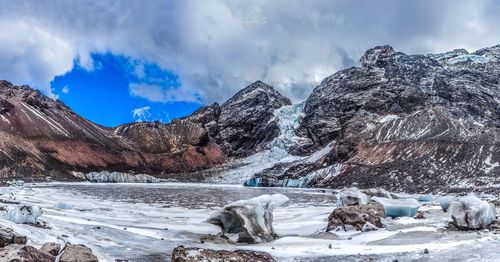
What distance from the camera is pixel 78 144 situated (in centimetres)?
14350

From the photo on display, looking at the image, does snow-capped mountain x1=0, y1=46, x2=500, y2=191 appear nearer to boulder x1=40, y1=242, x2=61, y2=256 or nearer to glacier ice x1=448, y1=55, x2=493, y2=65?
glacier ice x1=448, y1=55, x2=493, y2=65

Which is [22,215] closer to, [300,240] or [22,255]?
[22,255]

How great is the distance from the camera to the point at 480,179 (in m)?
74.9

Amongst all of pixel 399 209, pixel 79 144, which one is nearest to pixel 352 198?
pixel 399 209

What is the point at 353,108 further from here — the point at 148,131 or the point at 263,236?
the point at 263,236

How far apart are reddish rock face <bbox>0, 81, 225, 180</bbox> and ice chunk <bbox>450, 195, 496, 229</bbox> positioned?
96954 millimetres

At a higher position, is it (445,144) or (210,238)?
(445,144)

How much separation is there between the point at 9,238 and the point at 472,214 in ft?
70.1

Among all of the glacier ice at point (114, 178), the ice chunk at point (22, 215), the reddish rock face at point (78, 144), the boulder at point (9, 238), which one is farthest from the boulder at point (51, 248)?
the glacier ice at point (114, 178)

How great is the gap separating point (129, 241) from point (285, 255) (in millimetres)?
7235

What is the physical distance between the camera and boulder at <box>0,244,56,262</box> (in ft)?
47.4

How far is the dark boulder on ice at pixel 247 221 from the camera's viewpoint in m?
22.9

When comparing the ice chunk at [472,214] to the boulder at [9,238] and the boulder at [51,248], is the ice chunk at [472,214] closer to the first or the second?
the boulder at [51,248]

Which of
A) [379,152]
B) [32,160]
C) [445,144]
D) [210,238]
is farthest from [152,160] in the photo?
[210,238]
